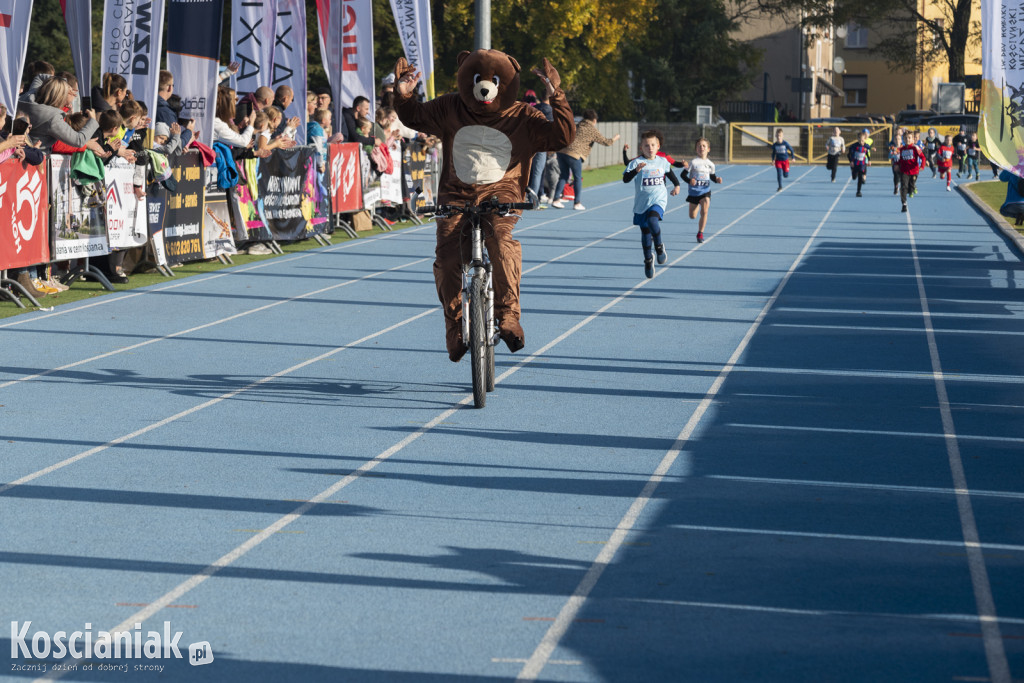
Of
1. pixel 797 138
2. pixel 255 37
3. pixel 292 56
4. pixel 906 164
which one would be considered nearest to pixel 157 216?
pixel 255 37

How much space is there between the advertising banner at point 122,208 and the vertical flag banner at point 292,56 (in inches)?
188

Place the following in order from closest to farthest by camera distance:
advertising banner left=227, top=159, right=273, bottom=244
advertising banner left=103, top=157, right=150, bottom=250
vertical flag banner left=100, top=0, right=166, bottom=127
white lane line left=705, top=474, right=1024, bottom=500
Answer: white lane line left=705, top=474, right=1024, bottom=500 → advertising banner left=103, top=157, right=150, bottom=250 → vertical flag banner left=100, top=0, right=166, bottom=127 → advertising banner left=227, top=159, right=273, bottom=244

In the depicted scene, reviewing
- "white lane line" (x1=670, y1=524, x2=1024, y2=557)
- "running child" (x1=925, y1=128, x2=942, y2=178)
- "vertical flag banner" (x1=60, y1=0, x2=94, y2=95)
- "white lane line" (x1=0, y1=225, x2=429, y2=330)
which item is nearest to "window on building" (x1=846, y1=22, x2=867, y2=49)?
"running child" (x1=925, y1=128, x2=942, y2=178)

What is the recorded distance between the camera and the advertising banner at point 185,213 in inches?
645

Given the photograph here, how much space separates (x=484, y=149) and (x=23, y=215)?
575 centimetres

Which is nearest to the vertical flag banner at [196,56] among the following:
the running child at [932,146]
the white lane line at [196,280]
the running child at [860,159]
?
the white lane line at [196,280]

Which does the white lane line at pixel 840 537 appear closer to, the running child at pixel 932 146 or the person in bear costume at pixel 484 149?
the person in bear costume at pixel 484 149

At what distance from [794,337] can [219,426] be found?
228 inches

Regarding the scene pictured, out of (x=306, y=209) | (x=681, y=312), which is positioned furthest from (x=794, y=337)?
(x=306, y=209)

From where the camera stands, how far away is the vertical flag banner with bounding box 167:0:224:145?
16609 millimetres

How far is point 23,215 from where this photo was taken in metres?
13.3

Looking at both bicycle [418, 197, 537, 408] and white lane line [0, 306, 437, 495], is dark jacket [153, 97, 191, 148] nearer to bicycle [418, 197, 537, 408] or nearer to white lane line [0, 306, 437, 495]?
white lane line [0, 306, 437, 495]

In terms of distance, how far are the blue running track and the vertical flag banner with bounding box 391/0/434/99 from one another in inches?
452

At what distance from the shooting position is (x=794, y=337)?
1245 cm
